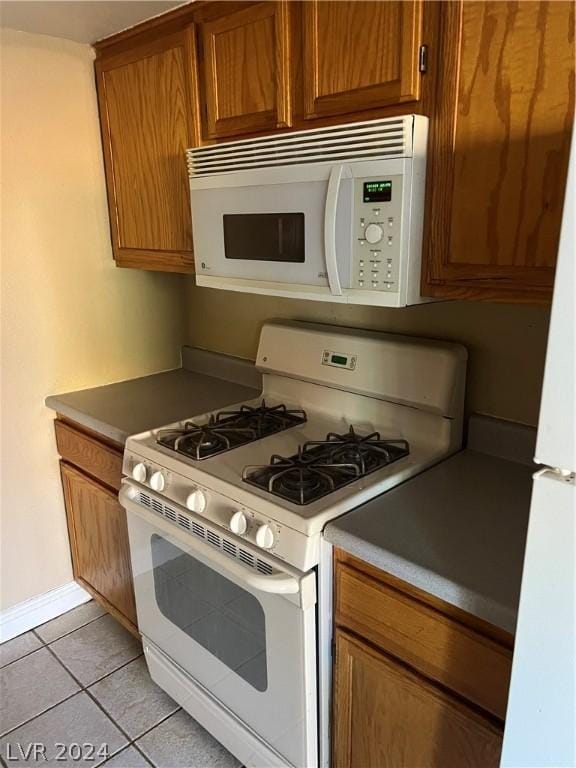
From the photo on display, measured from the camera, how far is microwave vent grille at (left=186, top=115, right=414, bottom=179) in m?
1.20

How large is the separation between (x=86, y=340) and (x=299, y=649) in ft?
4.62

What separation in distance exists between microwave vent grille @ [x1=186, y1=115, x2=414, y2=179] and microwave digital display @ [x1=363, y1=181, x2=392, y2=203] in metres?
0.05

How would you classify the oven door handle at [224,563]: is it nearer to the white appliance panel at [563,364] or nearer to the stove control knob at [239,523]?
the stove control knob at [239,523]

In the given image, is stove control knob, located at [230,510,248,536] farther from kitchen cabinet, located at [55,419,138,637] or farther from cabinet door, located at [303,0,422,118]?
cabinet door, located at [303,0,422,118]

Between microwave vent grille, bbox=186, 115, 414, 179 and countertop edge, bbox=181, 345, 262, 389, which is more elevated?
microwave vent grille, bbox=186, 115, 414, 179

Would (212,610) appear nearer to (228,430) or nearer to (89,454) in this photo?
(228,430)

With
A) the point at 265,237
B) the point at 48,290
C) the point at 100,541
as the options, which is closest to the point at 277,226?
the point at 265,237

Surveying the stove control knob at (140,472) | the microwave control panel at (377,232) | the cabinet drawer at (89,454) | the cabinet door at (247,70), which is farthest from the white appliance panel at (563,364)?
the cabinet drawer at (89,454)

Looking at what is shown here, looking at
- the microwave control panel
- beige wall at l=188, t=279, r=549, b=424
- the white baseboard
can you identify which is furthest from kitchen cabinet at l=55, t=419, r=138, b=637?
the microwave control panel

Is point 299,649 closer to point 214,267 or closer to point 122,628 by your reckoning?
point 214,267

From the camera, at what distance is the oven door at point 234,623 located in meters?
1.29

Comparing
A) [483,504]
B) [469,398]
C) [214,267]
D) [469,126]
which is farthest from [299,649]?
[469,126]

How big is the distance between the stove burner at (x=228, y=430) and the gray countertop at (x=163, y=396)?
15 centimetres

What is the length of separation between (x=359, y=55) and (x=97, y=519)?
1669mm
